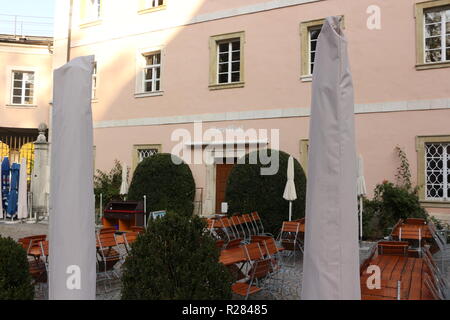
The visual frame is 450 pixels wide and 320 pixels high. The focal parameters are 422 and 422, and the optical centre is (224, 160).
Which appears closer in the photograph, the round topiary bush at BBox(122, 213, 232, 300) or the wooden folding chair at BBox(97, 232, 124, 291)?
the round topiary bush at BBox(122, 213, 232, 300)

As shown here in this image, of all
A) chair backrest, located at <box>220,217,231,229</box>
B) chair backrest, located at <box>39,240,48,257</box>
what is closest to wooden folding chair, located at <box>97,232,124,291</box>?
chair backrest, located at <box>39,240,48,257</box>

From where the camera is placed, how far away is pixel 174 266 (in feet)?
11.7

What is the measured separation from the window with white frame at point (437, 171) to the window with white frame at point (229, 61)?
5936mm

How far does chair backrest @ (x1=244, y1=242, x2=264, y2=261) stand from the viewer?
4.95 metres

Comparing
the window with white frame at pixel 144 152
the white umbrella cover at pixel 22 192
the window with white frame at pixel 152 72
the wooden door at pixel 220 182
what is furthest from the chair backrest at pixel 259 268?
the window with white frame at pixel 152 72

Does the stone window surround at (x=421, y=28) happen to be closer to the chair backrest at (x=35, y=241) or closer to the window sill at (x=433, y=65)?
the window sill at (x=433, y=65)

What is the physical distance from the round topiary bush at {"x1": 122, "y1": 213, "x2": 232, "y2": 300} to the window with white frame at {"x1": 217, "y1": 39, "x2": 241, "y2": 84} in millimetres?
10070

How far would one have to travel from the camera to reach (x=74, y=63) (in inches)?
122

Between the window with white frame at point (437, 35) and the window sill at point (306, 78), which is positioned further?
the window sill at point (306, 78)

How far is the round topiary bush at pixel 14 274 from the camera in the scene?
139 inches

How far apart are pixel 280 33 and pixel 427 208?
635 cm

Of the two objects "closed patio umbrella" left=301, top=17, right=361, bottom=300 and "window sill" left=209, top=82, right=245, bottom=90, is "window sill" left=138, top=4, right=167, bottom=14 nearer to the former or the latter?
"window sill" left=209, top=82, right=245, bottom=90

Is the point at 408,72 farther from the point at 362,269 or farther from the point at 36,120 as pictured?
the point at 36,120
